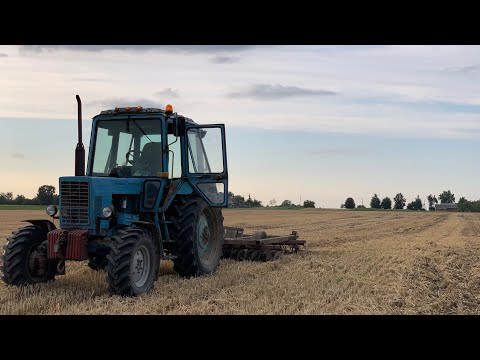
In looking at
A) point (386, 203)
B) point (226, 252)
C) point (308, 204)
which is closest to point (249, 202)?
point (308, 204)

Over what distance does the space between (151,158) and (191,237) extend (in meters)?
1.51

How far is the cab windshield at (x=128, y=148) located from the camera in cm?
974

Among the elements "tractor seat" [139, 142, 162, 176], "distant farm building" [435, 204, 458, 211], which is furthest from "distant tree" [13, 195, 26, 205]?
"distant farm building" [435, 204, 458, 211]

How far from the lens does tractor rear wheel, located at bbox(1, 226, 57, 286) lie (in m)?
8.64

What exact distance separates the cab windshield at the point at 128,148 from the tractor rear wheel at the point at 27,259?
1641 millimetres

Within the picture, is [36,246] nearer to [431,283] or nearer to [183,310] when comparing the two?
[183,310]

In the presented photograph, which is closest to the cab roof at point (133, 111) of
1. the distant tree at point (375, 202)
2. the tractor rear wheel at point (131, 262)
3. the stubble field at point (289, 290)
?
the tractor rear wheel at point (131, 262)

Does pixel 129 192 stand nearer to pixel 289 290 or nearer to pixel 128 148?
pixel 128 148

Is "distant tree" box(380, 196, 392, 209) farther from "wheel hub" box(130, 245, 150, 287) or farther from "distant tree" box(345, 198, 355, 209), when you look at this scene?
"wheel hub" box(130, 245, 150, 287)

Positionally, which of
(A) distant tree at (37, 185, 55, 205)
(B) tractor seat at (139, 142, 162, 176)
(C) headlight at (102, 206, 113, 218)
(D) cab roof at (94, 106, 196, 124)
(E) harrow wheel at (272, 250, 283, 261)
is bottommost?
(E) harrow wheel at (272, 250, 283, 261)

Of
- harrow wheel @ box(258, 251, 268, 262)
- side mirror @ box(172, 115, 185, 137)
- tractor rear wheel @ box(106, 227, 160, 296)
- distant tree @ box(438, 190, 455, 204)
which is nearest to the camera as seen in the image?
tractor rear wheel @ box(106, 227, 160, 296)

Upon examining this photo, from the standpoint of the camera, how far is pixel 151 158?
9750 millimetres

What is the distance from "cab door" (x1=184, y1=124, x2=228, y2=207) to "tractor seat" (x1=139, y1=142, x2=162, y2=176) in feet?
2.17

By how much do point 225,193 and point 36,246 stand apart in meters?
3.66
